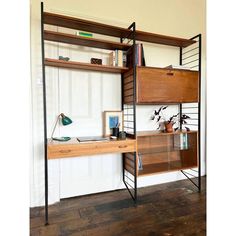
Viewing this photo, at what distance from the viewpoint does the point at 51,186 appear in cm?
223

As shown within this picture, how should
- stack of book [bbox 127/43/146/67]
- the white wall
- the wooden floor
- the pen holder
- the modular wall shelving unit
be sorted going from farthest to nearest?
the pen holder → stack of book [bbox 127/43/146/67] → the white wall → the modular wall shelving unit → the wooden floor

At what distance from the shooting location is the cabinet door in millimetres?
2252

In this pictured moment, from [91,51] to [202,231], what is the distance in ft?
7.75

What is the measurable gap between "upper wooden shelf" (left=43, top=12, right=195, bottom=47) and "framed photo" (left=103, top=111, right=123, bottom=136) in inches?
40.8

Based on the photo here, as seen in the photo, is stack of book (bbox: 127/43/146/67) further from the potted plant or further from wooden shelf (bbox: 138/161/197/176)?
wooden shelf (bbox: 138/161/197/176)

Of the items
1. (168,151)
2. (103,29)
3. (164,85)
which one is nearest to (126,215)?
(168,151)

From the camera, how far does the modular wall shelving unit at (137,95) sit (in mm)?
1995

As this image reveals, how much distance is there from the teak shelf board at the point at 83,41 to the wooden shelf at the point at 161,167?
1.65 metres

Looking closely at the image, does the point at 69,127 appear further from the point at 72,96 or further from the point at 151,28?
the point at 151,28

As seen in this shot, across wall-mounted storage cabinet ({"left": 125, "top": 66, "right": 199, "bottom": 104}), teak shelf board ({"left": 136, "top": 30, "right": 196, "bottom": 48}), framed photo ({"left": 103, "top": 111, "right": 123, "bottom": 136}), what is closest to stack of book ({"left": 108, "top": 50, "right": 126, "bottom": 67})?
wall-mounted storage cabinet ({"left": 125, "top": 66, "right": 199, "bottom": 104})

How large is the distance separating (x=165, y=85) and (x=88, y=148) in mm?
1272

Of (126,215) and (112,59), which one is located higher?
(112,59)

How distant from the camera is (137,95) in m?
2.23

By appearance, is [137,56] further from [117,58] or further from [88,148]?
[88,148]
